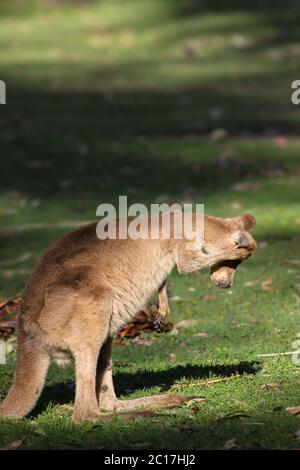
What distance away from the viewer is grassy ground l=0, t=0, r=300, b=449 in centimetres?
522

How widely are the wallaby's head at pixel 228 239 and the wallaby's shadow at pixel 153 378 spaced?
568mm

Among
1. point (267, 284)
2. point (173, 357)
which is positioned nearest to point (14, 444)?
point (173, 357)

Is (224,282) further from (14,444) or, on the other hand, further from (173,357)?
(14,444)

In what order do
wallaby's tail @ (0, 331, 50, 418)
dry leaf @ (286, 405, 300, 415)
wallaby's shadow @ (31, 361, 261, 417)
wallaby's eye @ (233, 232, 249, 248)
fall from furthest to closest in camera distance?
wallaby's shadow @ (31, 361, 261, 417)
wallaby's eye @ (233, 232, 249, 248)
wallaby's tail @ (0, 331, 50, 418)
dry leaf @ (286, 405, 300, 415)

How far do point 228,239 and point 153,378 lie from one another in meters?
1.02

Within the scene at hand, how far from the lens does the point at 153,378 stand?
6086 mm

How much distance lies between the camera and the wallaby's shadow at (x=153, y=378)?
19.2 feet

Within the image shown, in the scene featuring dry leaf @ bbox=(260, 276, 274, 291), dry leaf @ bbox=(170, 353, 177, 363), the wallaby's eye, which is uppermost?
the wallaby's eye

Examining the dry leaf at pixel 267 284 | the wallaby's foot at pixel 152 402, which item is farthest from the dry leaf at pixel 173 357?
the dry leaf at pixel 267 284

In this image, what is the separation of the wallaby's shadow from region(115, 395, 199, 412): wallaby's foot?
15.5 inches

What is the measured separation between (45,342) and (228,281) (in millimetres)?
1060

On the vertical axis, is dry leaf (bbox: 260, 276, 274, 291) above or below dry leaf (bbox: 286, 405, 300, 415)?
above

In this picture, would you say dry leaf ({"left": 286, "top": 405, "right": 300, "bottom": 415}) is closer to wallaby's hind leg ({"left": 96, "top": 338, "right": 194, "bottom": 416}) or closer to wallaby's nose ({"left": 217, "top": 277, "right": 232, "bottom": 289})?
wallaby's hind leg ({"left": 96, "top": 338, "right": 194, "bottom": 416})

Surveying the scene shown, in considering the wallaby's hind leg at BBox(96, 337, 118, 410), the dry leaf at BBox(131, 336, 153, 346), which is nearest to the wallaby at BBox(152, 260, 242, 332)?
the wallaby's hind leg at BBox(96, 337, 118, 410)
